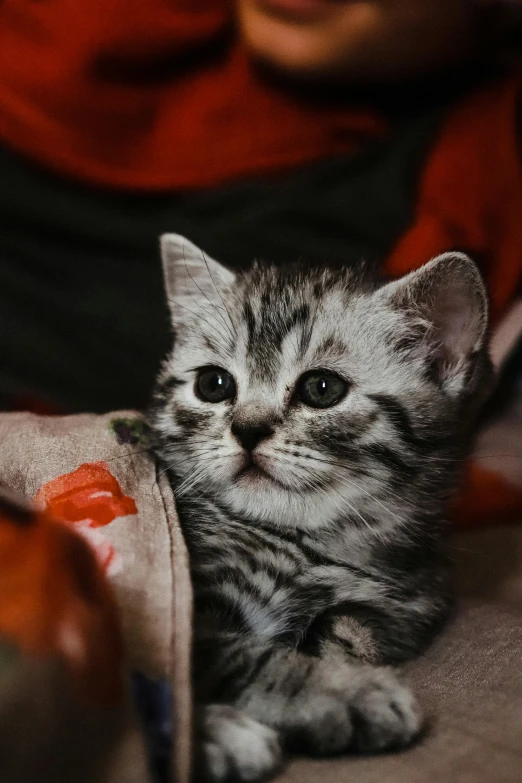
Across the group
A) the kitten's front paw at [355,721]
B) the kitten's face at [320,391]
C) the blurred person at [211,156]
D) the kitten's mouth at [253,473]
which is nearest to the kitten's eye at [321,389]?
the kitten's face at [320,391]

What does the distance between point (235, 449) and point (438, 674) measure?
37 cm

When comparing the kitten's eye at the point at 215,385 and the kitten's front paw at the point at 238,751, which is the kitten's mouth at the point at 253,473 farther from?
the kitten's front paw at the point at 238,751

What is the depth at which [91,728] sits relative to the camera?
495 mm

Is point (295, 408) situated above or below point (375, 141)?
below

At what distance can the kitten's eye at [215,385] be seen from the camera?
101 centimetres

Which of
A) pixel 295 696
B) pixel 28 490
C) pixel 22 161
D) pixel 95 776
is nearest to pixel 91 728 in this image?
pixel 95 776

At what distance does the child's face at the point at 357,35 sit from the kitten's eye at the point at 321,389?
87 cm

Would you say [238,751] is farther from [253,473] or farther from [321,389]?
[321,389]

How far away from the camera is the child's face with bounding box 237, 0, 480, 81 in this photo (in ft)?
4.69

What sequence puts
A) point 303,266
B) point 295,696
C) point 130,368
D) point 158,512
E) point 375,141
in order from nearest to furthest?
point 295,696 → point 158,512 → point 303,266 → point 130,368 → point 375,141

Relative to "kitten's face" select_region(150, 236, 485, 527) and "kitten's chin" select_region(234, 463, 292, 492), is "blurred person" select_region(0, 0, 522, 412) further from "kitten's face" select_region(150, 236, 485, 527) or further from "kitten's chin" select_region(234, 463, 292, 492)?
"kitten's chin" select_region(234, 463, 292, 492)

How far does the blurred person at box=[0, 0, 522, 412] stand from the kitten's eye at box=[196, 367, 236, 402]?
498mm

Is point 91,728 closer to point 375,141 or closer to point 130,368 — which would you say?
point 130,368

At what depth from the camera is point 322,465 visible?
A: 86 centimetres
